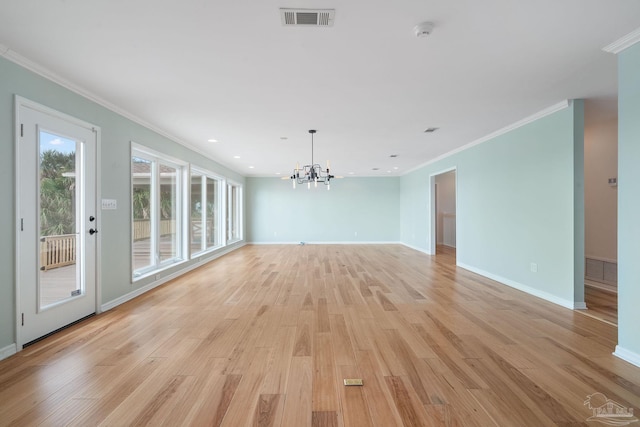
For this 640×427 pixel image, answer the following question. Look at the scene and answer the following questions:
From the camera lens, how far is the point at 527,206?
441 centimetres

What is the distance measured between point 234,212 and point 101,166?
260 inches

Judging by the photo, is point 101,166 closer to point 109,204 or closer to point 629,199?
point 109,204

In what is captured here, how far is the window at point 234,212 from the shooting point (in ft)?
30.7

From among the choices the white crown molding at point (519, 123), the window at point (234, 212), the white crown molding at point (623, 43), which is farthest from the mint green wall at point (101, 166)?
the white crown molding at point (519, 123)

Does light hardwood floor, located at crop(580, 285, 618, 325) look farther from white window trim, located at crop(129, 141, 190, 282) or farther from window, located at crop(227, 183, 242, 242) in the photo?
window, located at crop(227, 183, 242, 242)

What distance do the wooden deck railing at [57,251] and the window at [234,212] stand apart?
19.7ft

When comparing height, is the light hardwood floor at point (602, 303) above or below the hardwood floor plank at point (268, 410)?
above

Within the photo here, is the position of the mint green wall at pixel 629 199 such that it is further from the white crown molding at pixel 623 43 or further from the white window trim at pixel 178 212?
the white window trim at pixel 178 212

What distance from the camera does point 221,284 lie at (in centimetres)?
500

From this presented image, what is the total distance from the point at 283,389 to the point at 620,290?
292cm

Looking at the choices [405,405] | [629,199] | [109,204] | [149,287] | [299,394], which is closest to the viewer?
[405,405]

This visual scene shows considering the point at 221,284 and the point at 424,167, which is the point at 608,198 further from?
the point at 221,284

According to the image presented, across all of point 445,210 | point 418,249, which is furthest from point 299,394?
point 445,210

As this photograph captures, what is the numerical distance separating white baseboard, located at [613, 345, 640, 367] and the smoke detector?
3.02m
